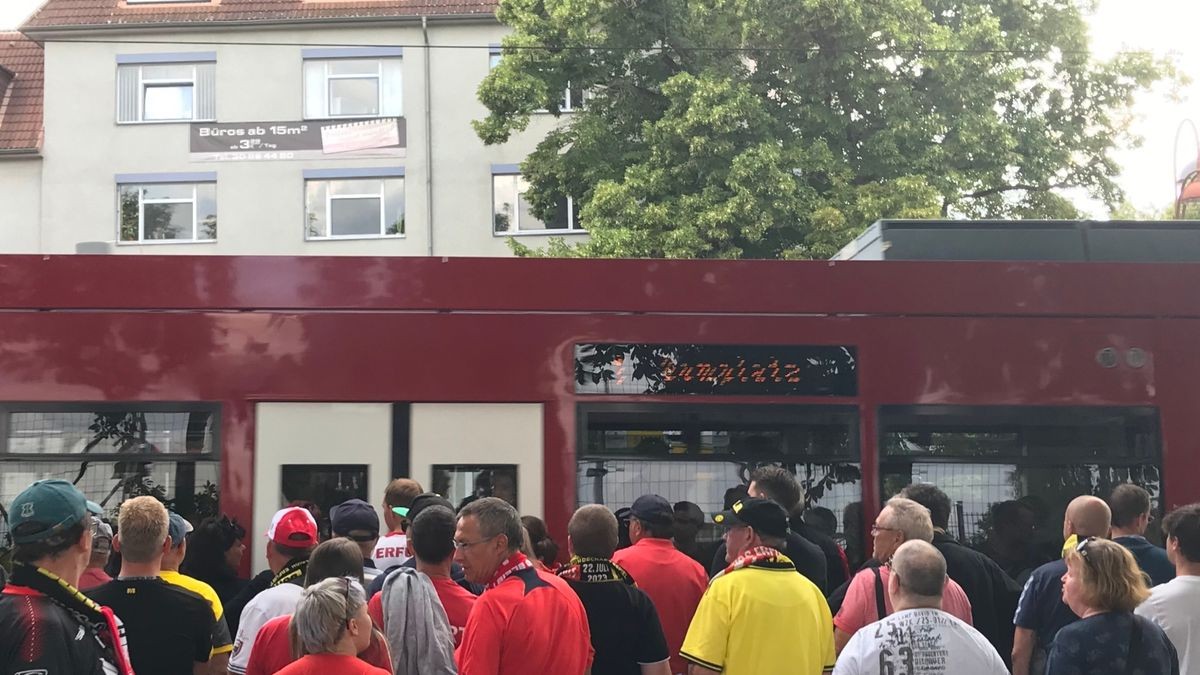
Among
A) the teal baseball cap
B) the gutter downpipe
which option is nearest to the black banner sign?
the teal baseball cap

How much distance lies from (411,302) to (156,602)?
326cm

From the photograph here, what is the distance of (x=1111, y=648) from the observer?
419cm

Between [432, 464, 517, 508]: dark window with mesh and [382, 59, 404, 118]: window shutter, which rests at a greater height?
[382, 59, 404, 118]: window shutter

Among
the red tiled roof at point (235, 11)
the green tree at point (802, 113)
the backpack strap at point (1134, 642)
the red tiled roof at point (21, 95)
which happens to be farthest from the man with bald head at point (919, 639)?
the red tiled roof at point (21, 95)

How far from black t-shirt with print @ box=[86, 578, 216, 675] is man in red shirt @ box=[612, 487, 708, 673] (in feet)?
6.48

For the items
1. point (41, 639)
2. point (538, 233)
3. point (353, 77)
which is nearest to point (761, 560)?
point (41, 639)

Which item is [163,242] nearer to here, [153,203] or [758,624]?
[153,203]

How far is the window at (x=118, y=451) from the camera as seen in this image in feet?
23.3

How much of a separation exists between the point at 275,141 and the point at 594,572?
2321cm

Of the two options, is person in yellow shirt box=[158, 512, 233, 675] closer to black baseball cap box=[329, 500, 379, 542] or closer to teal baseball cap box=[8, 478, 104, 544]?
black baseball cap box=[329, 500, 379, 542]

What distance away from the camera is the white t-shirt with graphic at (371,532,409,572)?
6.05 m

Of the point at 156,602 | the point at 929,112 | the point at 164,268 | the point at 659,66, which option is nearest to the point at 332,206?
the point at 659,66

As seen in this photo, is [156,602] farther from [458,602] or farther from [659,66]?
[659,66]

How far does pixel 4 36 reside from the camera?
1192 inches
